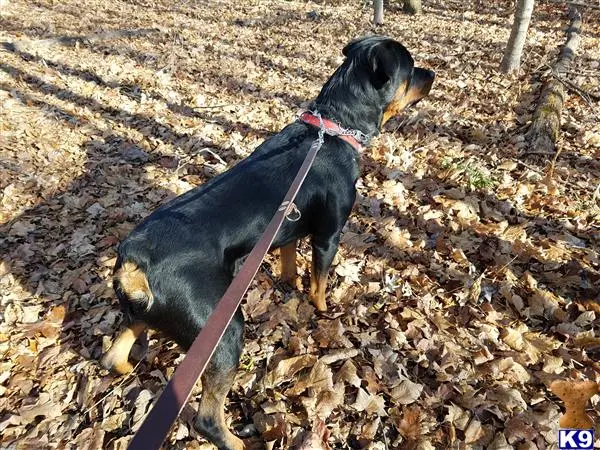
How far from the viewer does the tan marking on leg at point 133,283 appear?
2.50 metres

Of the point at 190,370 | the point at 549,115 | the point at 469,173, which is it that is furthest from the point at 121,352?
the point at 549,115

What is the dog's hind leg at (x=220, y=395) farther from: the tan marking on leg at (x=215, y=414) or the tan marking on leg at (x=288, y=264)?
the tan marking on leg at (x=288, y=264)

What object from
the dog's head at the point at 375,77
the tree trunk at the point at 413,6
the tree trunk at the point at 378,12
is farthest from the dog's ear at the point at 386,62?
the tree trunk at the point at 413,6

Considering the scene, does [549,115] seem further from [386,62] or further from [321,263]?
[321,263]

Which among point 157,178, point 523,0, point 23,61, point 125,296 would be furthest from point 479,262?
point 23,61

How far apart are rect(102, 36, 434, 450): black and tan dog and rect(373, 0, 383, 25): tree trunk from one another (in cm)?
966

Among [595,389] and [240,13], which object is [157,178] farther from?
[240,13]

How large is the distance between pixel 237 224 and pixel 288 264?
1444 mm

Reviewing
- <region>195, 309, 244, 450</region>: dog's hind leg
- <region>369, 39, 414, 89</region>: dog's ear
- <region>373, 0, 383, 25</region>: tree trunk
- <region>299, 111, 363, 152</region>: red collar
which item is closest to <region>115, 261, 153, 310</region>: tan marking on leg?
<region>195, 309, 244, 450</region>: dog's hind leg

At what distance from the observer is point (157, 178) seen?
587 cm

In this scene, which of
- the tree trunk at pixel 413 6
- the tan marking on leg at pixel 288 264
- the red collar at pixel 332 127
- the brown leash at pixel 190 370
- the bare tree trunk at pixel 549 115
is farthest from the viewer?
the tree trunk at pixel 413 6

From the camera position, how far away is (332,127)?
3.55 meters

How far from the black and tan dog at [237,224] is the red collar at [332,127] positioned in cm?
4

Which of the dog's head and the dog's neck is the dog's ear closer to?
the dog's head
